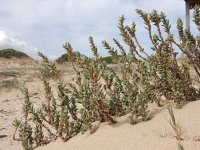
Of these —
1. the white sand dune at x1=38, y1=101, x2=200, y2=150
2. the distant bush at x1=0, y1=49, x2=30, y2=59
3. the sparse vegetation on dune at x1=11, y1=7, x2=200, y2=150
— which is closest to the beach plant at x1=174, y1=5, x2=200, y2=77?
the sparse vegetation on dune at x1=11, y1=7, x2=200, y2=150

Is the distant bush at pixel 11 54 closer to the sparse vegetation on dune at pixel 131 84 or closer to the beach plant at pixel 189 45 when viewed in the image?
the sparse vegetation on dune at pixel 131 84

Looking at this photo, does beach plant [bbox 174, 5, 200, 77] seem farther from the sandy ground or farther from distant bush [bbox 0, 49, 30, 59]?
distant bush [bbox 0, 49, 30, 59]

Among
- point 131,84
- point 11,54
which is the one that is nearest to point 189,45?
point 131,84

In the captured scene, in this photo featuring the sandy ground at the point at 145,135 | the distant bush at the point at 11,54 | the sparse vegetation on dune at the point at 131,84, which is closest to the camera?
the sandy ground at the point at 145,135

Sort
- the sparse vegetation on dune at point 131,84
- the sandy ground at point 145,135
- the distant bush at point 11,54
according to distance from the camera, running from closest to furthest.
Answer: the sandy ground at point 145,135, the sparse vegetation on dune at point 131,84, the distant bush at point 11,54

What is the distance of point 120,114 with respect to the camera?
4840 millimetres

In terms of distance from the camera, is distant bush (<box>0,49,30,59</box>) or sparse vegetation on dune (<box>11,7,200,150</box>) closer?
sparse vegetation on dune (<box>11,7,200,150</box>)

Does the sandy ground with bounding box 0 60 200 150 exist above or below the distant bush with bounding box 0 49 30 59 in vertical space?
below

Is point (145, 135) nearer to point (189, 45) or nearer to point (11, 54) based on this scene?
point (189, 45)

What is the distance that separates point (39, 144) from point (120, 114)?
130 centimetres

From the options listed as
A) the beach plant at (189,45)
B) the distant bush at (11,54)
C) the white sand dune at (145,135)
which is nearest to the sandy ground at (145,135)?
the white sand dune at (145,135)

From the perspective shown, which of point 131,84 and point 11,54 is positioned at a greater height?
point 11,54

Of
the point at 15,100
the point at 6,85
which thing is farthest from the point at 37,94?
the point at 6,85

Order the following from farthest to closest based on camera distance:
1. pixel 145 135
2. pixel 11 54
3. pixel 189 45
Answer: pixel 11 54 < pixel 189 45 < pixel 145 135
